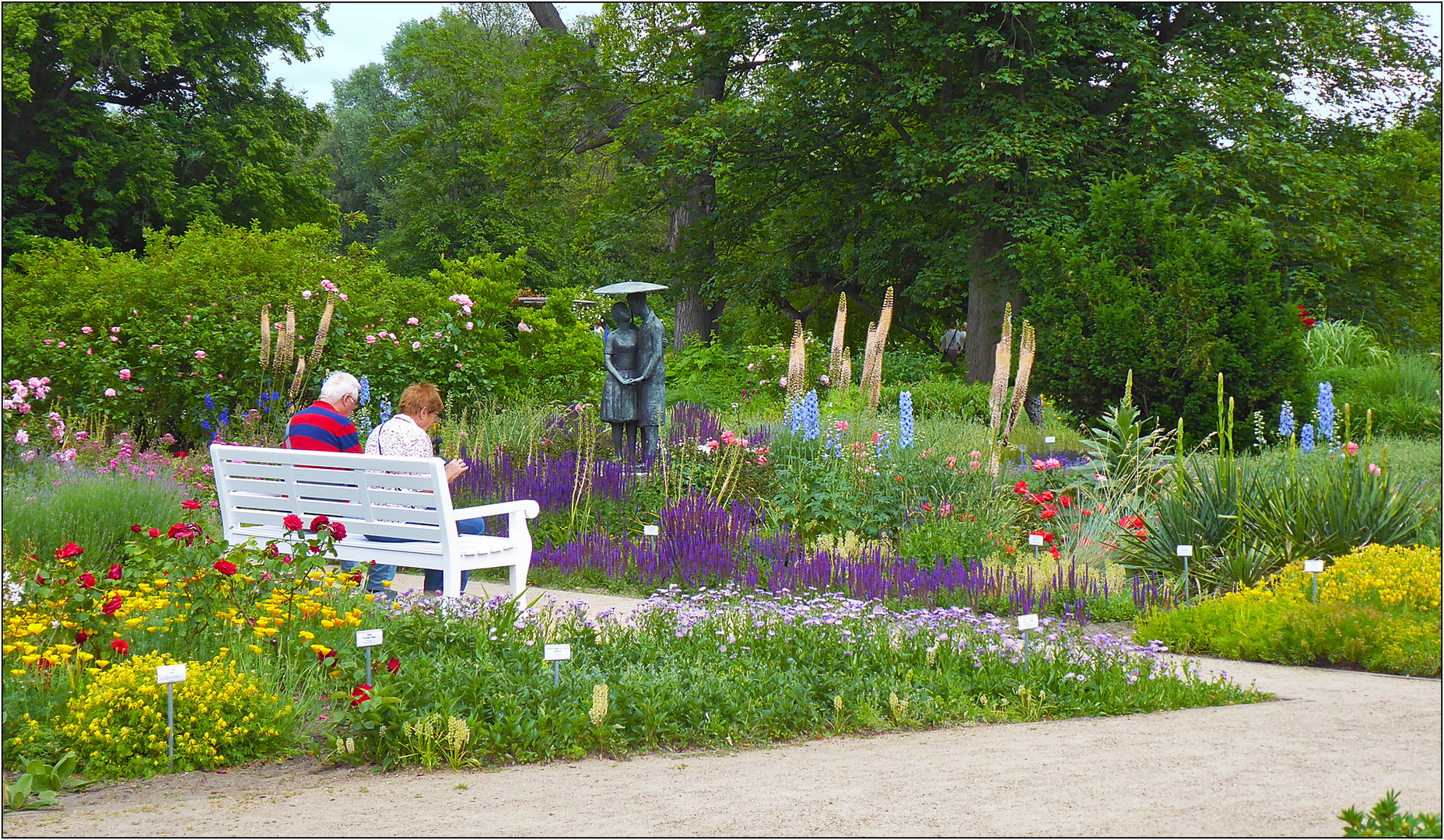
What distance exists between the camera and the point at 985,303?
54.3 ft

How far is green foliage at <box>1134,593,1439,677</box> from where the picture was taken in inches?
206

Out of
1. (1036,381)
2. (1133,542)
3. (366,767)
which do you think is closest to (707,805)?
(366,767)

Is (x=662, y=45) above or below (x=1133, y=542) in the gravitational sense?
A: above

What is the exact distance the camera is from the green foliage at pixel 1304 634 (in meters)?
5.23

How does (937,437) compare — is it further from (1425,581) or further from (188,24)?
(188,24)

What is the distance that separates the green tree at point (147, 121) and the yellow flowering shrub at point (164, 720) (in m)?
19.6

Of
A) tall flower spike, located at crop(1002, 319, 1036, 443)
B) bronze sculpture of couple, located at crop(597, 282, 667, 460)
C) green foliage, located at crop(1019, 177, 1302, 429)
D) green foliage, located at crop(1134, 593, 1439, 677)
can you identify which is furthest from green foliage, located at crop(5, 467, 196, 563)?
green foliage, located at crop(1019, 177, 1302, 429)

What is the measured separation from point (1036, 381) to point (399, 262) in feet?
80.4

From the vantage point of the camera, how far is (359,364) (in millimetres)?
12414

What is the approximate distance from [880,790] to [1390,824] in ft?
4.56

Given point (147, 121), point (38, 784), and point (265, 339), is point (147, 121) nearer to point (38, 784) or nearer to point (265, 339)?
point (265, 339)

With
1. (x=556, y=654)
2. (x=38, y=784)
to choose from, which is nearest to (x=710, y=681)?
(x=556, y=654)

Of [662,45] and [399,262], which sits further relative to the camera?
[399,262]

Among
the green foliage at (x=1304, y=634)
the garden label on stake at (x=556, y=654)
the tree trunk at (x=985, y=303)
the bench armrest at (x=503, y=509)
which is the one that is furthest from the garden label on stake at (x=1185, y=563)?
the tree trunk at (x=985, y=303)
